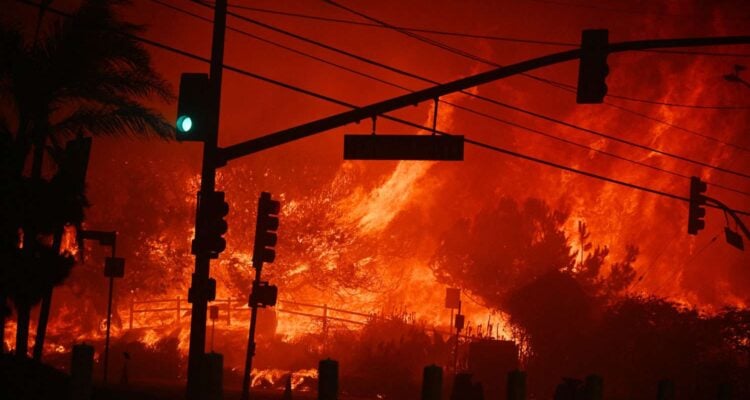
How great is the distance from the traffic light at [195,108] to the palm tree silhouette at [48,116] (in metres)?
4.97

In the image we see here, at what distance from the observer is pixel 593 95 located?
50.2 feet

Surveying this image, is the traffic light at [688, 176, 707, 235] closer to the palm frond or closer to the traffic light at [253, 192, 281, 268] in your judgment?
the traffic light at [253, 192, 281, 268]

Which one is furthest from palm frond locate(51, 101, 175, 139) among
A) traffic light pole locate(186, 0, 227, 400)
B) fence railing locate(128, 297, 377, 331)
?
fence railing locate(128, 297, 377, 331)

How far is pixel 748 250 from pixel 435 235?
24.9 m

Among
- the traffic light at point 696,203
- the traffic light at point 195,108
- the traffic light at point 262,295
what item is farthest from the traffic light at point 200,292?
the traffic light at point 696,203

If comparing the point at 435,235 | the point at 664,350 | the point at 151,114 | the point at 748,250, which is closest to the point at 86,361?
the point at 151,114

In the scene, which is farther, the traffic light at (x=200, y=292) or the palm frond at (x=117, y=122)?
the palm frond at (x=117, y=122)

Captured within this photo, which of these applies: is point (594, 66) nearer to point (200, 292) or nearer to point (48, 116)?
point (200, 292)

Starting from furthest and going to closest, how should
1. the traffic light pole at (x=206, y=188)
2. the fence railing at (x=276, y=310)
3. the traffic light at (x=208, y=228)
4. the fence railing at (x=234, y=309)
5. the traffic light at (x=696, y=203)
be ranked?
the fence railing at (x=234, y=309) < the fence railing at (x=276, y=310) < the traffic light at (x=696, y=203) < the traffic light at (x=208, y=228) < the traffic light pole at (x=206, y=188)

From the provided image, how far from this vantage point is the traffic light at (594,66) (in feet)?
50.2

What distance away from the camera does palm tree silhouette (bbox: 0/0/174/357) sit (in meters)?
19.6

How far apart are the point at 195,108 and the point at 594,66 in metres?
6.86

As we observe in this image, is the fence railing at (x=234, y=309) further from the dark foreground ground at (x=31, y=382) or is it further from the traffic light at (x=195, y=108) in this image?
the traffic light at (x=195, y=108)

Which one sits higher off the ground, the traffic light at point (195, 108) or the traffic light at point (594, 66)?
the traffic light at point (594, 66)
